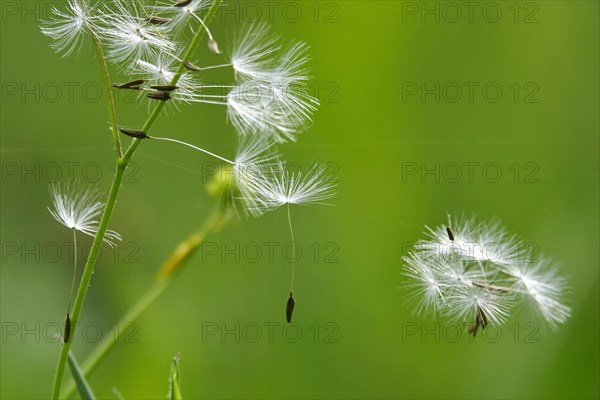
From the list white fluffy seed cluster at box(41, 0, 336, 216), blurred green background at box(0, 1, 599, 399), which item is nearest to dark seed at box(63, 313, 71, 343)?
white fluffy seed cluster at box(41, 0, 336, 216)

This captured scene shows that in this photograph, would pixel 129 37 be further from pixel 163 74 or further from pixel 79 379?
pixel 79 379

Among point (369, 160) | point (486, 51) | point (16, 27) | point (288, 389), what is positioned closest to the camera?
point (288, 389)

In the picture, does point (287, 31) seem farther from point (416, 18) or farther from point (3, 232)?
point (3, 232)

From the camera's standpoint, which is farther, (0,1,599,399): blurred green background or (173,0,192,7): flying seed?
(0,1,599,399): blurred green background

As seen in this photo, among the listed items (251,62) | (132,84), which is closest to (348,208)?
(251,62)

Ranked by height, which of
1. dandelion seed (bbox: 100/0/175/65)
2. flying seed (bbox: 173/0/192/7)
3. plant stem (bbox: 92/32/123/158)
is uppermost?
flying seed (bbox: 173/0/192/7)

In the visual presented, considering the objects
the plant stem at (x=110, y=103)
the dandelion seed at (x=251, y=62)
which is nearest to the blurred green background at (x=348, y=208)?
the dandelion seed at (x=251, y=62)

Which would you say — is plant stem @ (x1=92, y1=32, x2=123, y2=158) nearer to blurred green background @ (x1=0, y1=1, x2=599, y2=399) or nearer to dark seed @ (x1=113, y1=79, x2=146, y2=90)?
dark seed @ (x1=113, y1=79, x2=146, y2=90)

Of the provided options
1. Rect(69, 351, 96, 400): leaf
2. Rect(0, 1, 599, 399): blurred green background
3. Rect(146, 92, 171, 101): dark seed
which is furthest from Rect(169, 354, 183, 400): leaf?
Rect(0, 1, 599, 399): blurred green background

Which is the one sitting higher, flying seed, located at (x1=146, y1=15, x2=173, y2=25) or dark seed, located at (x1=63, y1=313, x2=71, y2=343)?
flying seed, located at (x1=146, y1=15, x2=173, y2=25)

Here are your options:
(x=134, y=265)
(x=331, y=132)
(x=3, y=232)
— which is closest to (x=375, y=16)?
A: (x=331, y=132)
